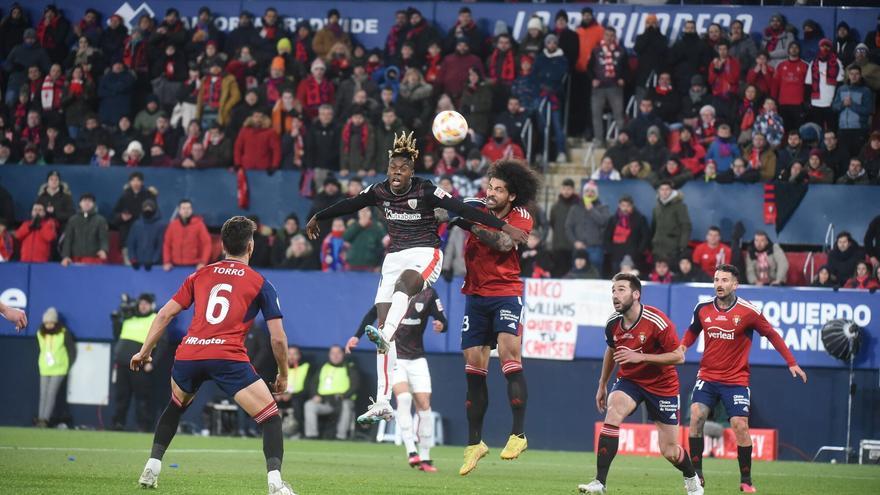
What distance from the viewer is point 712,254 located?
22828 mm

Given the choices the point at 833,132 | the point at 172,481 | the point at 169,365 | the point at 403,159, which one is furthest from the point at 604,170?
the point at 172,481

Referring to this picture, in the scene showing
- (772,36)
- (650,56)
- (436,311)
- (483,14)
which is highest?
(483,14)

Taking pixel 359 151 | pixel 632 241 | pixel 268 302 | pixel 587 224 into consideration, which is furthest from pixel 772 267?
Answer: pixel 268 302

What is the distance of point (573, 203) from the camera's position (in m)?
23.6

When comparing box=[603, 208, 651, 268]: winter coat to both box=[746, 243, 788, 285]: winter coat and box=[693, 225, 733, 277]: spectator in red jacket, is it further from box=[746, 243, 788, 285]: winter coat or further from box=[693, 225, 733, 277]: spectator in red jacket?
box=[746, 243, 788, 285]: winter coat

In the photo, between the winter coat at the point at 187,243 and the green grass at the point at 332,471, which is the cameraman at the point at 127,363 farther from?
the green grass at the point at 332,471

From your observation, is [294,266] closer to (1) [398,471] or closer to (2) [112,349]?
(2) [112,349]

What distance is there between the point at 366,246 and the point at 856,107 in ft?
30.8

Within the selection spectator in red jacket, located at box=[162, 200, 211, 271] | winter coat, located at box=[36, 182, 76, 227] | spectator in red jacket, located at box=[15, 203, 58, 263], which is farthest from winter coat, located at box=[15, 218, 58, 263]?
spectator in red jacket, located at box=[162, 200, 211, 271]

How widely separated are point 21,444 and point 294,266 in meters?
6.88

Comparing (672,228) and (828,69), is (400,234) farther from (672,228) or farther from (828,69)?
(828,69)

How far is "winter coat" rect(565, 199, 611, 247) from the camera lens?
23297 millimetres

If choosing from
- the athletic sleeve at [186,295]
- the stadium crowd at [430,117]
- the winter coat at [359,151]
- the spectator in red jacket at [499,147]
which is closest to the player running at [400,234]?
the athletic sleeve at [186,295]

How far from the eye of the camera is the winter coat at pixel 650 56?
1039 inches
